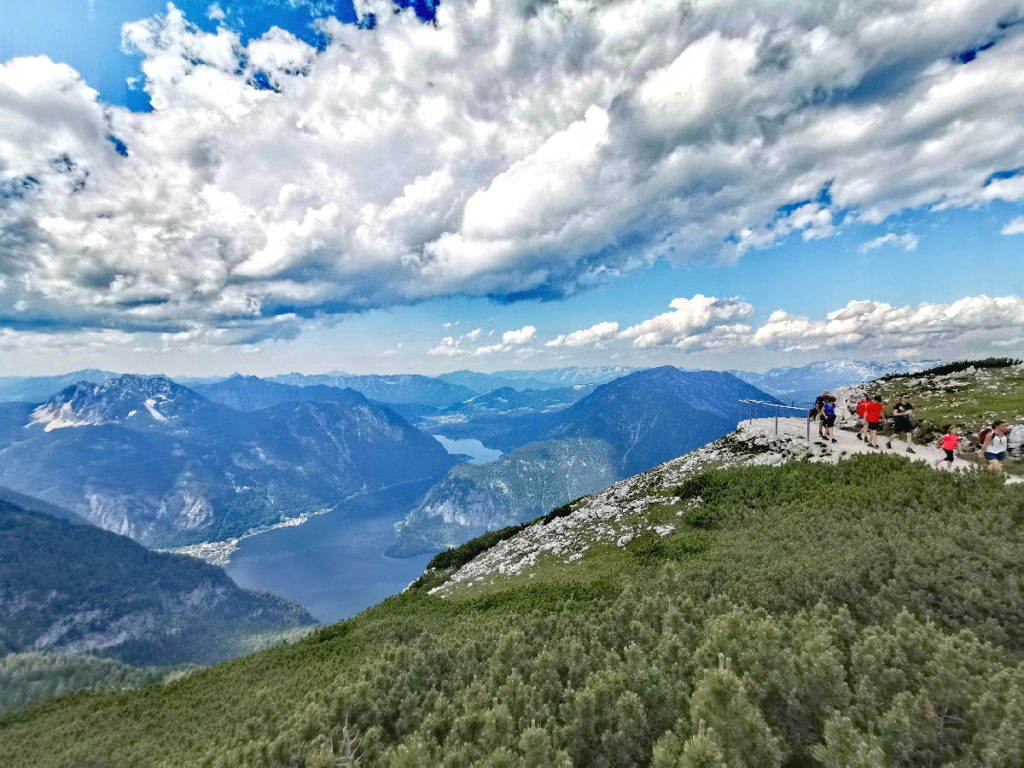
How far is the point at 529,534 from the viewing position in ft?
148

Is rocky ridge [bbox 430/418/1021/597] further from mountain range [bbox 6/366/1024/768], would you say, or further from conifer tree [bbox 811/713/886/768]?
conifer tree [bbox 811/713/886/768]

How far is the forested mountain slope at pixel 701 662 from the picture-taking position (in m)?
10.6

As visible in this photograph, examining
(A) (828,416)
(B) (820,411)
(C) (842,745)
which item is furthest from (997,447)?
(C) (842,745)

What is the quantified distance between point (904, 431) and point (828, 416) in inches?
192

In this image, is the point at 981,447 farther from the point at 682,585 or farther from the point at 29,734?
the point at 29,734

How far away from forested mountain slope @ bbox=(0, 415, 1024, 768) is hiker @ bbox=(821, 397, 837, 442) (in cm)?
620

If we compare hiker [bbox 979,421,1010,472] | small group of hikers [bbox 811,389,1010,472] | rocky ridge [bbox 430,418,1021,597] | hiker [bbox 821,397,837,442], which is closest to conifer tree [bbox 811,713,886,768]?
rocky ridge [bbox 430,418,1021,597]

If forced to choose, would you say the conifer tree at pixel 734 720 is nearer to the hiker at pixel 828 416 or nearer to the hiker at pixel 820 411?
the hiker at pixel 828 416

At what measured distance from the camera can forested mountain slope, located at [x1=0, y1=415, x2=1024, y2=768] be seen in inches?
417

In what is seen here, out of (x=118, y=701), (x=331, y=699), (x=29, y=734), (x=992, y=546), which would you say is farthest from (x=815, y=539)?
(x=29, y=734)

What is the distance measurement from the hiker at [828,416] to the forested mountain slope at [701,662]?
244 inches

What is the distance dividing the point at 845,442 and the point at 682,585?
2633 centimetres

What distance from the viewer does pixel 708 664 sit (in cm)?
1369

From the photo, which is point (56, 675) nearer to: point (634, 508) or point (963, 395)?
point (634, 508)
